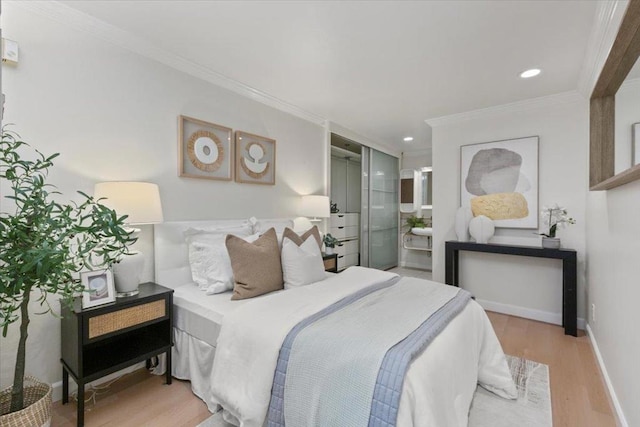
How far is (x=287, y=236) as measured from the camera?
266 centimetres

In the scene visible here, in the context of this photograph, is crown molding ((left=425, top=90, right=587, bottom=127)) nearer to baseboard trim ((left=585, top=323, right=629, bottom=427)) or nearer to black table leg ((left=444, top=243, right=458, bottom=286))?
black table leg ((left=444, top=243, right=458, bottom=286))

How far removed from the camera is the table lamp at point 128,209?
2.01 meters

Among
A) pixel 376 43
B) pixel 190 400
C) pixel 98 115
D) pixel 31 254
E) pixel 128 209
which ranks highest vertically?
pixel 376 43

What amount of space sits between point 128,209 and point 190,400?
4.28 feet

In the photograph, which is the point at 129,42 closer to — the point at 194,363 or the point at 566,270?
the point at 194,363

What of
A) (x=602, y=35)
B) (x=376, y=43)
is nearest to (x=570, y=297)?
(x=602, y=35)

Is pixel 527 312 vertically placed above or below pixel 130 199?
below

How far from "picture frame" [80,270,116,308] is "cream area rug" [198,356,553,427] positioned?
94cm

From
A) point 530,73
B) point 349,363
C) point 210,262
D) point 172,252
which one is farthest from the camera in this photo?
point 530,73

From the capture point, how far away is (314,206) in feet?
12.2

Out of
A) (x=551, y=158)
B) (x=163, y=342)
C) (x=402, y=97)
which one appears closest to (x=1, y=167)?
(x=163, y=342)

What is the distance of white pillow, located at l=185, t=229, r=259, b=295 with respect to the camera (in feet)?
7.70

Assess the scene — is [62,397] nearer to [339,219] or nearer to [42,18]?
[42,18]

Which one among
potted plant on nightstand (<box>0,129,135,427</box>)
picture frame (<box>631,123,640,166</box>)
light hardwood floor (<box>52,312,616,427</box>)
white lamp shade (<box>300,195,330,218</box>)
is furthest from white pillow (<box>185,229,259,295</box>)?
picture frame (<box>631,123,640,166</box>)
